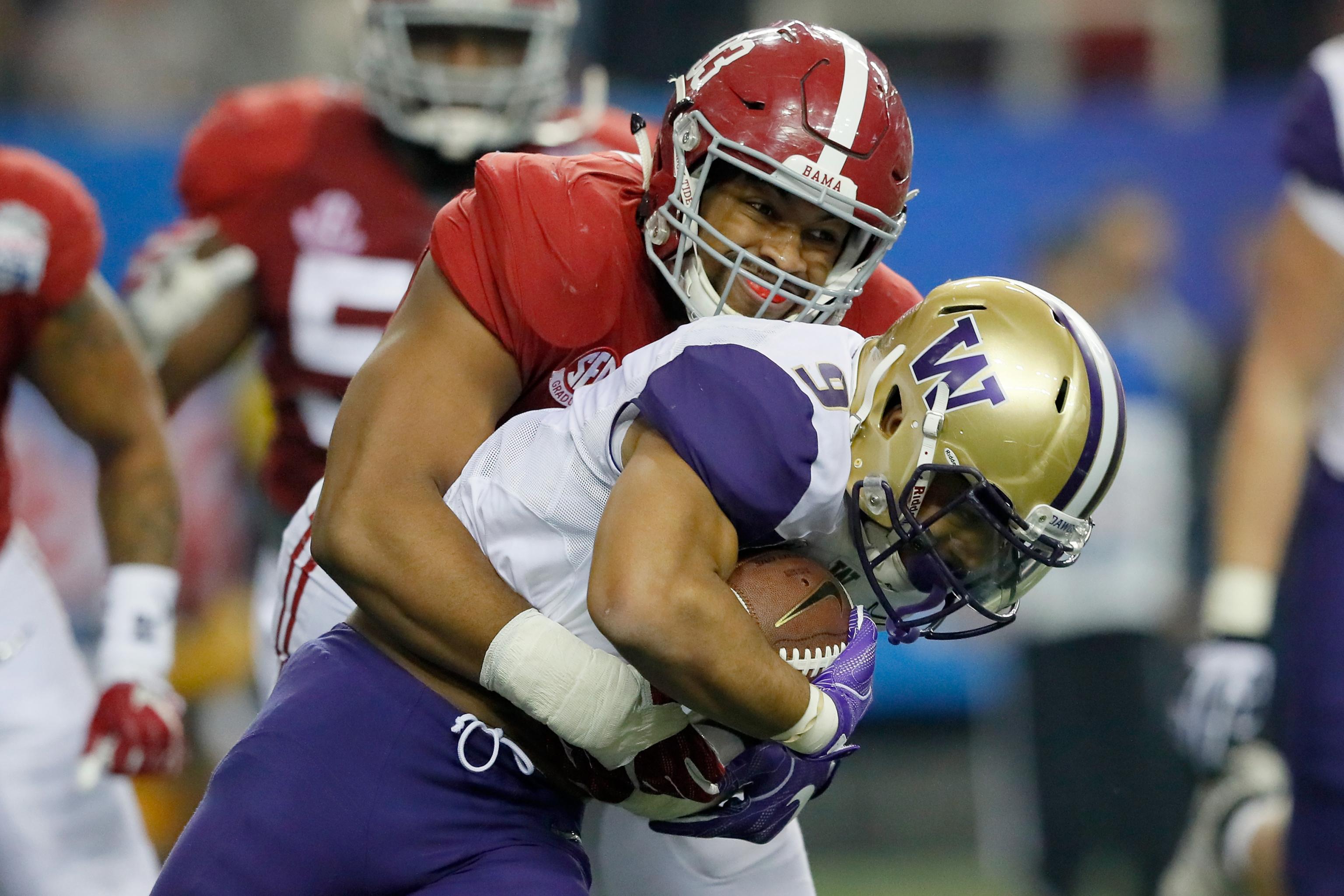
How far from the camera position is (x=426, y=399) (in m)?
2.27

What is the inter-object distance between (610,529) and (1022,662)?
12.4 ft

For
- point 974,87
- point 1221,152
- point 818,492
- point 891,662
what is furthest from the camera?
point 974,87

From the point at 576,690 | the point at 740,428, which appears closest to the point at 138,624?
the point at 576,690

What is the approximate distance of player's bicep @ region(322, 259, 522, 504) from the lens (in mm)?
2252

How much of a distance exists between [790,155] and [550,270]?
34 centimetres

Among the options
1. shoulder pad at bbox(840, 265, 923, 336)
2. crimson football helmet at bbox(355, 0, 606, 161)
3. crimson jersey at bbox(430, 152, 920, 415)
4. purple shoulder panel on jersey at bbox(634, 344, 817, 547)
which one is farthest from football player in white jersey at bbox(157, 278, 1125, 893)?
crimson football helmet at bbox(355, 0, 606, 161)

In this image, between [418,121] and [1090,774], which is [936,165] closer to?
[1090,774]

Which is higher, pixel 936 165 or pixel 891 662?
pixel 936 165

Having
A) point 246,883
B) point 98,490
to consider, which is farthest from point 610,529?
point 98,490

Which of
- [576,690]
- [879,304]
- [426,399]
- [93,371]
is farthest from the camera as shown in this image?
[93,371]

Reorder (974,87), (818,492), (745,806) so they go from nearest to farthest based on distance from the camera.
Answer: (818,492), (745,806), (974,87)

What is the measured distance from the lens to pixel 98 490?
340 cm

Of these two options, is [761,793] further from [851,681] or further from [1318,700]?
[1318,700]

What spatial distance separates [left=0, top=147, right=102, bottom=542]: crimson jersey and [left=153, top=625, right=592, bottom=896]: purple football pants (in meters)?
1.25
